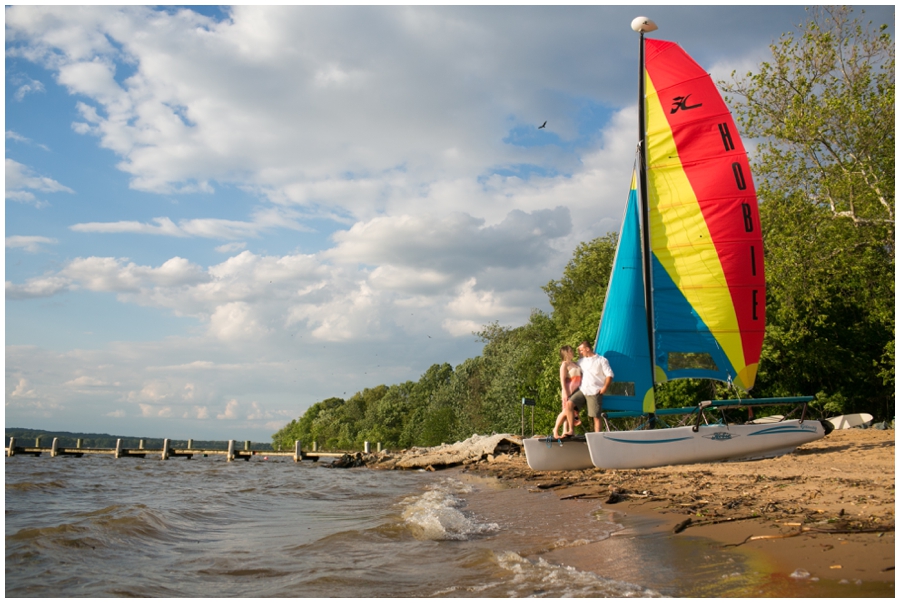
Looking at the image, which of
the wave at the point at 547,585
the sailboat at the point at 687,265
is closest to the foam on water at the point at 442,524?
the wave at the point at 547,585

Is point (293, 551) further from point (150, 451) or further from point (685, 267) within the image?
point (150, 451)

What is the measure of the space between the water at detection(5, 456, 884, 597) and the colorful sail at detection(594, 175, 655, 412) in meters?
2.95

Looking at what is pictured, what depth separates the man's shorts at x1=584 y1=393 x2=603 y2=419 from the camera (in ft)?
36.4

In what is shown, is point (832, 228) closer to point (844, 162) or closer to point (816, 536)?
point (844, 162)

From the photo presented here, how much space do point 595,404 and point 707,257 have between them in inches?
154

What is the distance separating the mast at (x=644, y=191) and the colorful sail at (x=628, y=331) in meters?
0.13

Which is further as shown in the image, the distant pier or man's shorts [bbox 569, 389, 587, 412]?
the distant pier

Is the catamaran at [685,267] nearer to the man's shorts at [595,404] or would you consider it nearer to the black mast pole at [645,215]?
the black mast pole at [645,215]

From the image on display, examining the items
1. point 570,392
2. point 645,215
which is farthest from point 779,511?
point 645,215

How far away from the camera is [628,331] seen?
39.3 feet

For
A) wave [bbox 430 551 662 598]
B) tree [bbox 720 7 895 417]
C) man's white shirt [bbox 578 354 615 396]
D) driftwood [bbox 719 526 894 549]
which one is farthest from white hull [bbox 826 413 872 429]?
wave [bbox 430 551 662 598]

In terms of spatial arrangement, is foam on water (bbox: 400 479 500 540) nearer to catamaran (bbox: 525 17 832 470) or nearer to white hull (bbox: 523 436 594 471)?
white hull (bbox: 523 436 594 471)

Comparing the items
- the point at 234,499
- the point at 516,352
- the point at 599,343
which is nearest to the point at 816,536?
the point at 599,343

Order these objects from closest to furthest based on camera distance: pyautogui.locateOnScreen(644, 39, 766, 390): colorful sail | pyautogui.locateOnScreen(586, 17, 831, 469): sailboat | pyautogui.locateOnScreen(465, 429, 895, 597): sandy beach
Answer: pyautogui.locateOnScreen(465, 429, 895, 597): sandy beach < pyautogui.locateOnScreen(586, 17, 831, 469): sailboat < pyautogui.locateOnScreen(644, 39, 766, 390): colorful sail
